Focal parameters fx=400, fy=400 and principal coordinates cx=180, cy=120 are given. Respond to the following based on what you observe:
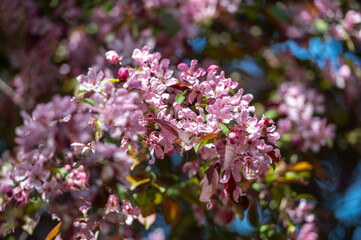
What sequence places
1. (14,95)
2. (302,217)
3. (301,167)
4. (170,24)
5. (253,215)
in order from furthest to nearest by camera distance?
(14,95) < (170,24) < (302,217) < (301,167) < (253,215)

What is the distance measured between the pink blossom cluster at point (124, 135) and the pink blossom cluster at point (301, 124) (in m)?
1.01

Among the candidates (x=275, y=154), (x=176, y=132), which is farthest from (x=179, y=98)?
(x=275, y=154)

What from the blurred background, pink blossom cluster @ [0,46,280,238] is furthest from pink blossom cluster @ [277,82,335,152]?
pink blossom cluster @ [0,46,280,238]

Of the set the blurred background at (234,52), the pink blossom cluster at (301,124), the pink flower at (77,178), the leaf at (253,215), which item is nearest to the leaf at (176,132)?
the pink flower at (77,178)

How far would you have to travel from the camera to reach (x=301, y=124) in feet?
6.24

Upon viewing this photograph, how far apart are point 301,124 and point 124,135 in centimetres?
129

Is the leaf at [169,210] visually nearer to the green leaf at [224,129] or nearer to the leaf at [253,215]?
the leaf at [253,215]

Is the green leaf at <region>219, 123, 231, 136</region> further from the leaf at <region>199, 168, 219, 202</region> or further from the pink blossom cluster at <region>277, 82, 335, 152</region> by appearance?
the pink blossom cluster at <region>277, 82, 335, 152</region>

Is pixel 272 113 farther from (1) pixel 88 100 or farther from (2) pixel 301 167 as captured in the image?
(1) pixel 88 100

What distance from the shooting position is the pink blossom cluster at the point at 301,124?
1.88m

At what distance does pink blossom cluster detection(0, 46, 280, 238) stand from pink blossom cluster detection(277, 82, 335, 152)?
1015 millimetres

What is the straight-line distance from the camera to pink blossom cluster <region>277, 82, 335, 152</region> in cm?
188

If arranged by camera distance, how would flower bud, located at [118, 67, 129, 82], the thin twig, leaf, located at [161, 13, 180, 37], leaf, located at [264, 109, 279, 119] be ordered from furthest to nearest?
the thin twig < leaf, located at [264, 109, 279, 119] < leaf, located at [161, 13, 180, 37] < flower bud, located at [118, 67, 129, 82]

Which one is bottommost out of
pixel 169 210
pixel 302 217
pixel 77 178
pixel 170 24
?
pixel 302 217
